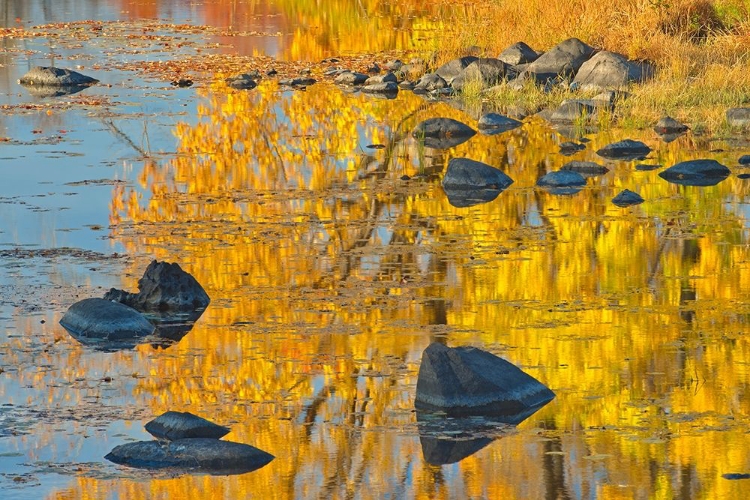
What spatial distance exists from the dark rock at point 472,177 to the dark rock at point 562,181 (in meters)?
0.36

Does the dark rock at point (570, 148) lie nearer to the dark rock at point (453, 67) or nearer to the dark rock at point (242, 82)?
the dark rock at point (453, 67)

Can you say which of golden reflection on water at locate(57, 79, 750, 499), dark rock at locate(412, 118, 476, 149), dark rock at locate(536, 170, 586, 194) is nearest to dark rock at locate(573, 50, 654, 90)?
dark rock at locate(412, 118, 476, 149)

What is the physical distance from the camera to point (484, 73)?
22.4 metres

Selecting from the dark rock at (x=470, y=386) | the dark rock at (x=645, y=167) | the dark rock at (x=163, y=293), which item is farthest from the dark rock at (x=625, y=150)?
the dark rock at (x=470, y=386)

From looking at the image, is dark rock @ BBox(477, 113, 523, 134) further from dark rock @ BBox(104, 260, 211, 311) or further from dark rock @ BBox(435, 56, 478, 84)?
dark rock @ BBox(104, 260, 211, 311)

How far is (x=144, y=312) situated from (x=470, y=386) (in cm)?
289

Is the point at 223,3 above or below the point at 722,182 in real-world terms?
above

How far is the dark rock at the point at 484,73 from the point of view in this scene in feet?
72.9

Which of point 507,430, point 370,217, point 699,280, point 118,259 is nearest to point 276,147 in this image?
point 370,217

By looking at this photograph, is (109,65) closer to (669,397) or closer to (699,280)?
(699,280)

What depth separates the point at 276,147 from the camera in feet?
55.8

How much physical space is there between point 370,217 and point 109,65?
1470cm

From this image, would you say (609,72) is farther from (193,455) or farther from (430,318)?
(193,455)

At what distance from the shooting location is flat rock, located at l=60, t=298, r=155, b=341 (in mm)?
9000
